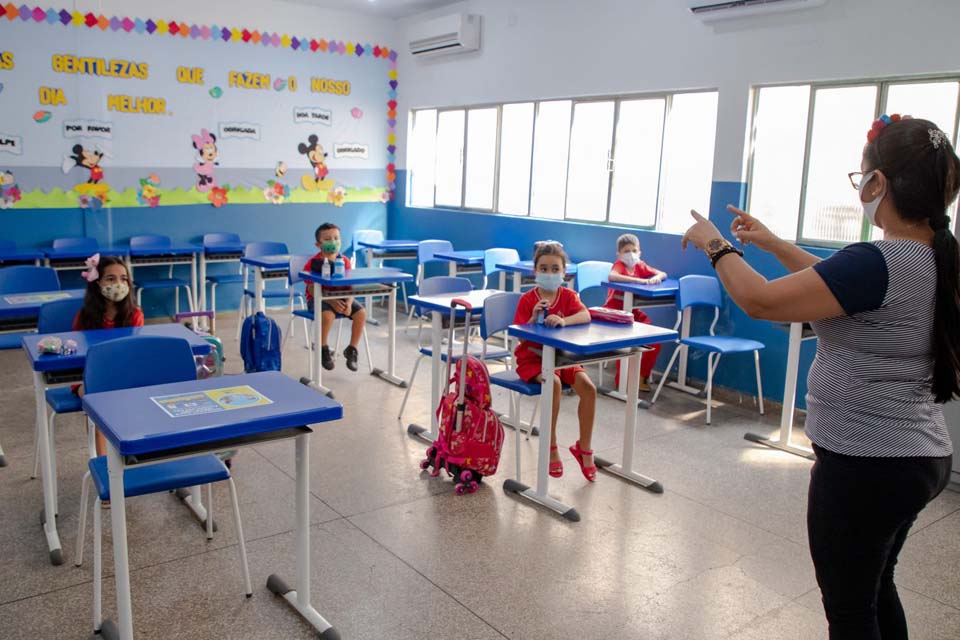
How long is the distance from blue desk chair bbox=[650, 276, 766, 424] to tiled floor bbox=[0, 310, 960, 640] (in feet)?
2.79

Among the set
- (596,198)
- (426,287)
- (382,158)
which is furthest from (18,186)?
(596,198)

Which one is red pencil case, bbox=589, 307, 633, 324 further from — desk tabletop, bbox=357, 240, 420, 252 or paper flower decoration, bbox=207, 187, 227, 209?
paper flower decoration, bbox=207, 187, 227, 209

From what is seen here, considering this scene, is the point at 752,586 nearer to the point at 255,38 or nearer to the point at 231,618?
the point at 231,618

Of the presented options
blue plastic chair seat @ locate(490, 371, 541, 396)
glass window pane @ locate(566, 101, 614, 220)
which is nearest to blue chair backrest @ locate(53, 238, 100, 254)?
glass window pane @ locate(566, 101, 614, 220)

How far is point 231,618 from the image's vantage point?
2.73 meters

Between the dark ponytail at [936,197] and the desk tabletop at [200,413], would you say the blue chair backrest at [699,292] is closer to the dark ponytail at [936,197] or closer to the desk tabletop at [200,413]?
the desk tabletop at [200,413]

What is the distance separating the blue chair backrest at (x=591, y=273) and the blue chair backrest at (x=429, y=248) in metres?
2.07

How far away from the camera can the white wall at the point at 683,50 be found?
4.79 meters

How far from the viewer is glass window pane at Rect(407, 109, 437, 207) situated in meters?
9.21

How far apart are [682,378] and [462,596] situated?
3.64m

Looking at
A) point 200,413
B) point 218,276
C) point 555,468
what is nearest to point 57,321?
point 200,413

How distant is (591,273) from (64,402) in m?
4.01

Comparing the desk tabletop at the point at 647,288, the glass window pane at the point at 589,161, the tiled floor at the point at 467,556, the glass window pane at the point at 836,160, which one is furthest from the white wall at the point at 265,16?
the glass window pane at the point at 836,160

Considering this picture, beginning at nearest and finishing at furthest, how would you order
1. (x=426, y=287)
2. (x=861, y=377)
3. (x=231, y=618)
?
(x=861, y=377) < (x=231, y=618) < (x=426, y=287)
